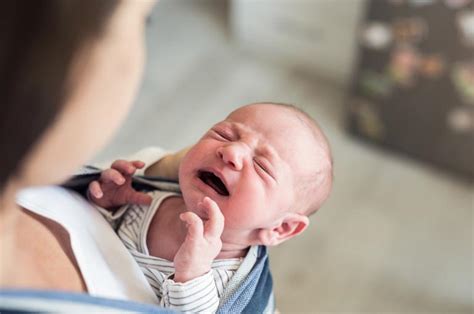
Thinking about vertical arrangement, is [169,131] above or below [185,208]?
below

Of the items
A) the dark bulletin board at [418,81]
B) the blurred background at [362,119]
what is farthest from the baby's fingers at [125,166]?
the dark bulletin board at [418,81]

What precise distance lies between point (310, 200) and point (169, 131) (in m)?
1.23

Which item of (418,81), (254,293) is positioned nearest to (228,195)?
(254,293)

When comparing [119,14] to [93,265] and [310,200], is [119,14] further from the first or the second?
[310,200]

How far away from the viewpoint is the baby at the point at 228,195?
2.58 ft

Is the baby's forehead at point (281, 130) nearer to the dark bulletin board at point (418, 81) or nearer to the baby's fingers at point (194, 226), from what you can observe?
the baby's fingers at point (194, 226)

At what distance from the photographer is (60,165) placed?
0.44 meters

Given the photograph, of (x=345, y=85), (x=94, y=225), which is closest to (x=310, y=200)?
(x=94, y=225)

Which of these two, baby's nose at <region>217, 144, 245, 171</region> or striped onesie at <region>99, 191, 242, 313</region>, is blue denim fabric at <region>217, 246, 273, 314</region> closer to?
striped onesie at <region>99, 191, 242, 313</region>

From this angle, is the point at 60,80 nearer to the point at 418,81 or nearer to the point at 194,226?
the point at 194,226

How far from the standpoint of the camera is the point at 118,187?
84 centimetres

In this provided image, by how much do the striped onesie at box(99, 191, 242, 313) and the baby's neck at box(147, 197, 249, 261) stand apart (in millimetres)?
11

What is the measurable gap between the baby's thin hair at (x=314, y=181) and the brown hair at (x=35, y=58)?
531 mm

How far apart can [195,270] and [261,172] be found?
0.61 ft
